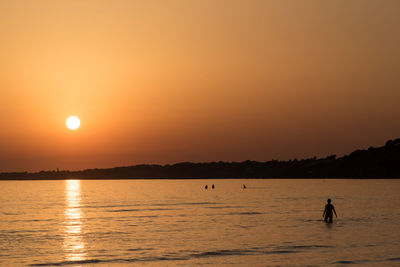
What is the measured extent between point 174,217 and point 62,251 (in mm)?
34191

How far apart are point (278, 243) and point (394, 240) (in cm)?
941

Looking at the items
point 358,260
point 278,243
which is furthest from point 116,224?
point 358,260

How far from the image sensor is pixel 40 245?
4919 centimetres

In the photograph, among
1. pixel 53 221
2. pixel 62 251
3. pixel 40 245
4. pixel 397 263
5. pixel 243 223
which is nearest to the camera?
pixel 397 263

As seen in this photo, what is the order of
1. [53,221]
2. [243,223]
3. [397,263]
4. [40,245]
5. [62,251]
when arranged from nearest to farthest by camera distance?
[397,263] < [62,251] < [40,245] < [243,223] < [53,221]

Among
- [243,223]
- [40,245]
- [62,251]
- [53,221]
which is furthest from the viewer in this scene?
[53,221]

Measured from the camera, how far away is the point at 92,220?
76.2 m

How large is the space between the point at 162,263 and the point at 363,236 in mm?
20812

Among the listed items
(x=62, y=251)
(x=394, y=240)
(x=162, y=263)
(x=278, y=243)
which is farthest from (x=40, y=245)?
(x=394, y=240)

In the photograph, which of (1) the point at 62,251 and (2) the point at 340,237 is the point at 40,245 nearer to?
(1) the point at 62,251

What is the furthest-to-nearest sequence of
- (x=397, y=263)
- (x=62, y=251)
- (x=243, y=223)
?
(x=243, y=223) < (x=62, y=251) < (x=397, y=263)

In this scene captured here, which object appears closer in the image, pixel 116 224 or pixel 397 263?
pixel 397 263

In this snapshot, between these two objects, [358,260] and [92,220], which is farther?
[92,220]

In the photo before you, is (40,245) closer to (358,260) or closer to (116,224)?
(116,224)
